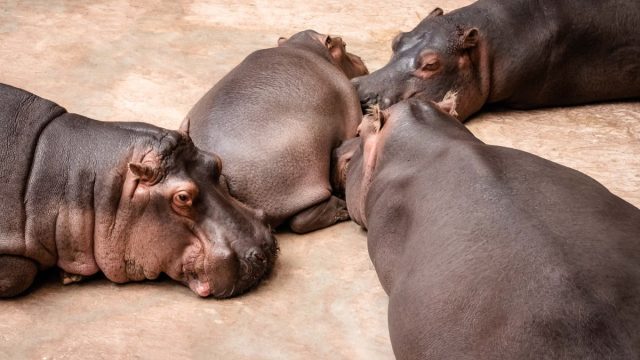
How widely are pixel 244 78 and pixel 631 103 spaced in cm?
254

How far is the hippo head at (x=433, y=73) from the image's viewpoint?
538 cm

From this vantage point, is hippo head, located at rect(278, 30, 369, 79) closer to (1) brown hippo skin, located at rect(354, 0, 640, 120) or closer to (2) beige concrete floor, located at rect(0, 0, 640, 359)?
(1) brown hippo skin, located at rect(354, 0, 640, 120)

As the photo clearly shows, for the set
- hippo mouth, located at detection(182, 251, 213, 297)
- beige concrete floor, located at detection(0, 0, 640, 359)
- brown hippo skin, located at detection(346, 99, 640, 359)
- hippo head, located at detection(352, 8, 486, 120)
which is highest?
brown hippo skin, located at detection(346, 99, 640, 359)

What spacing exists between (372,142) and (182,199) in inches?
39.6

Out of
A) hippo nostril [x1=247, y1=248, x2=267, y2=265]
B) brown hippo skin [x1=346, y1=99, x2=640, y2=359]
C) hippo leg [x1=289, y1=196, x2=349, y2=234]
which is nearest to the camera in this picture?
brown hippo skin [x1=346, y1=99, x2=640, y2=359]

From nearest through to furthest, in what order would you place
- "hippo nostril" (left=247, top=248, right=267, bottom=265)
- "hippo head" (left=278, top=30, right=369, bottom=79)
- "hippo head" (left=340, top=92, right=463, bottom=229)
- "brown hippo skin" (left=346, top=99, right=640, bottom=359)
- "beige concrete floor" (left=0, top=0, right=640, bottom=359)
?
1. "brown hippo skin" (left=346, top=99, right=640, bottom=359)
2. "beige concrete floor" (left=0, top=0, right=640, bottom=359)
3. "hippo nostril" (left=247, top=248, right=267, bottom=265)
4. "hippo head" (left=340, top=92, right=463, bottom=229)
5. "hippo head" (left=278, top=30, right=369, bottom=79)

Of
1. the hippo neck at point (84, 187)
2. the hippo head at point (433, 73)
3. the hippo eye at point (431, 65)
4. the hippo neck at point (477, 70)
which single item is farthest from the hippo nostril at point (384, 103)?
the hippo neck at point (84, 187)

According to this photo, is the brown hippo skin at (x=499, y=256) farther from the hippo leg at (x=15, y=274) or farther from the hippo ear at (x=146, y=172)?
the hippo leg at (x=15, y=274)

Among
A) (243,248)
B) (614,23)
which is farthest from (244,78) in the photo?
(614,23)

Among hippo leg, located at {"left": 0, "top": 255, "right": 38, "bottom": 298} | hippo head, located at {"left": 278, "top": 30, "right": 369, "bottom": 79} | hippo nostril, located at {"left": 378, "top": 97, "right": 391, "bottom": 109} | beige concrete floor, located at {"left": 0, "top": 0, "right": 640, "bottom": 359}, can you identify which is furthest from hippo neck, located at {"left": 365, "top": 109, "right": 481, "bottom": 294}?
hippo leg, located at {"left": 0, "top": 255, "right": 38, "bottom": 298}

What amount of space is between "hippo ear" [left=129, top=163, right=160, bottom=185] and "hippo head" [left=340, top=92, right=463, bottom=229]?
3.19 ft

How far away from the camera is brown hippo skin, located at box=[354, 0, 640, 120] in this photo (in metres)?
5.41

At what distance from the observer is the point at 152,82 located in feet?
19.1

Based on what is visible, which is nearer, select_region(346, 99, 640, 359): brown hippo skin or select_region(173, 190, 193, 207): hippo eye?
select_region(346, 99, 640, 359): brown hippo skin
